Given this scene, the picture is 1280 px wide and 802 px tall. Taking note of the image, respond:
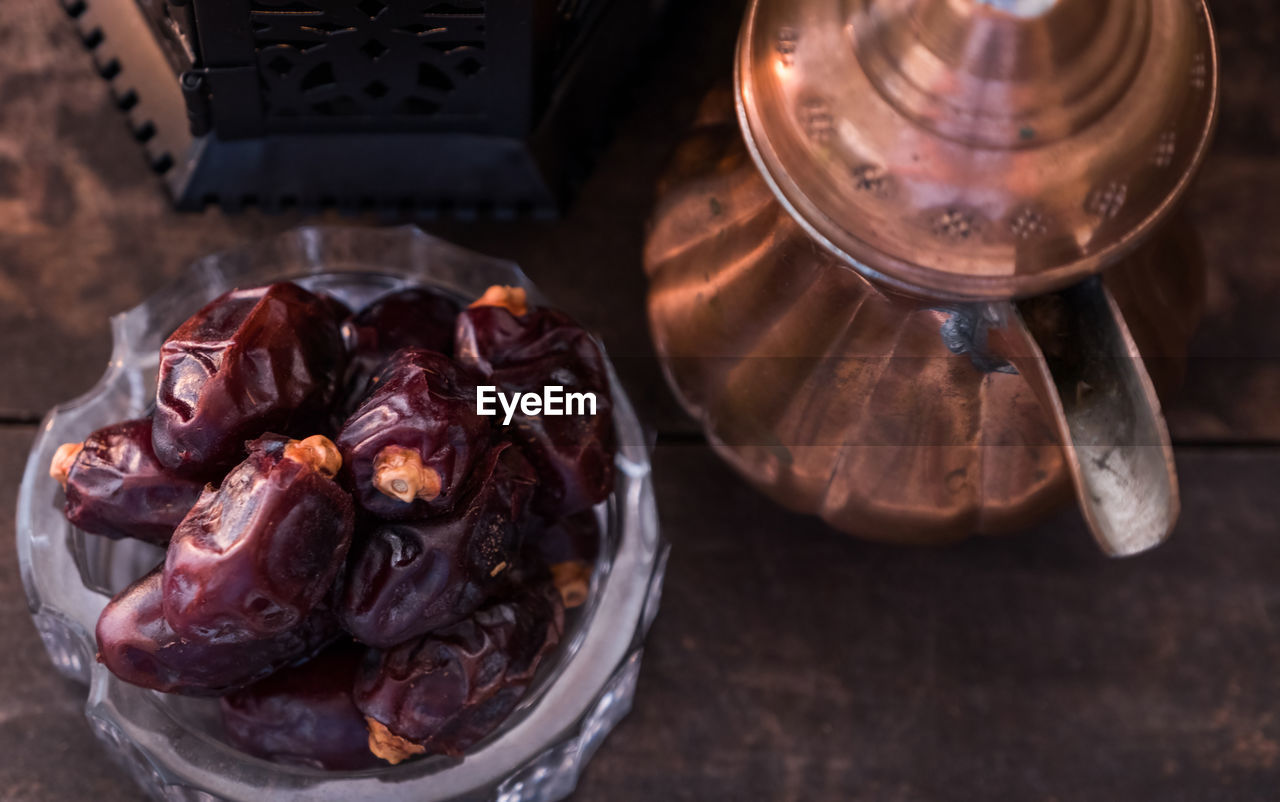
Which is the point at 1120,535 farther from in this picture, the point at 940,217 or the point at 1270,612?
the point at 1270,612

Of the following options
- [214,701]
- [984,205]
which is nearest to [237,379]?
[214,701]

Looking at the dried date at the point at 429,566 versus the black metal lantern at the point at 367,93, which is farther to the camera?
the black metal lantern at the point at 367,93

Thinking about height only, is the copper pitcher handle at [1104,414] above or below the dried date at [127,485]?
above

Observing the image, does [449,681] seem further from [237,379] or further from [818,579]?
[818,579]

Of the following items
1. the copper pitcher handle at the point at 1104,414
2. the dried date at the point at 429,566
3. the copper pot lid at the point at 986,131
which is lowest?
the dried date at the point at 429,566

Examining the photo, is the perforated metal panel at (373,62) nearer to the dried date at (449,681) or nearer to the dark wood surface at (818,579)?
the dark wood surface at (818,579)

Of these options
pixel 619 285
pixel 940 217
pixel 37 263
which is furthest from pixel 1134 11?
pixel 37 263

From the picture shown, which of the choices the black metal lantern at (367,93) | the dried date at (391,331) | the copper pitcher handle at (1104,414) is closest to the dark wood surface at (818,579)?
the black metal lantern at (367,93)
